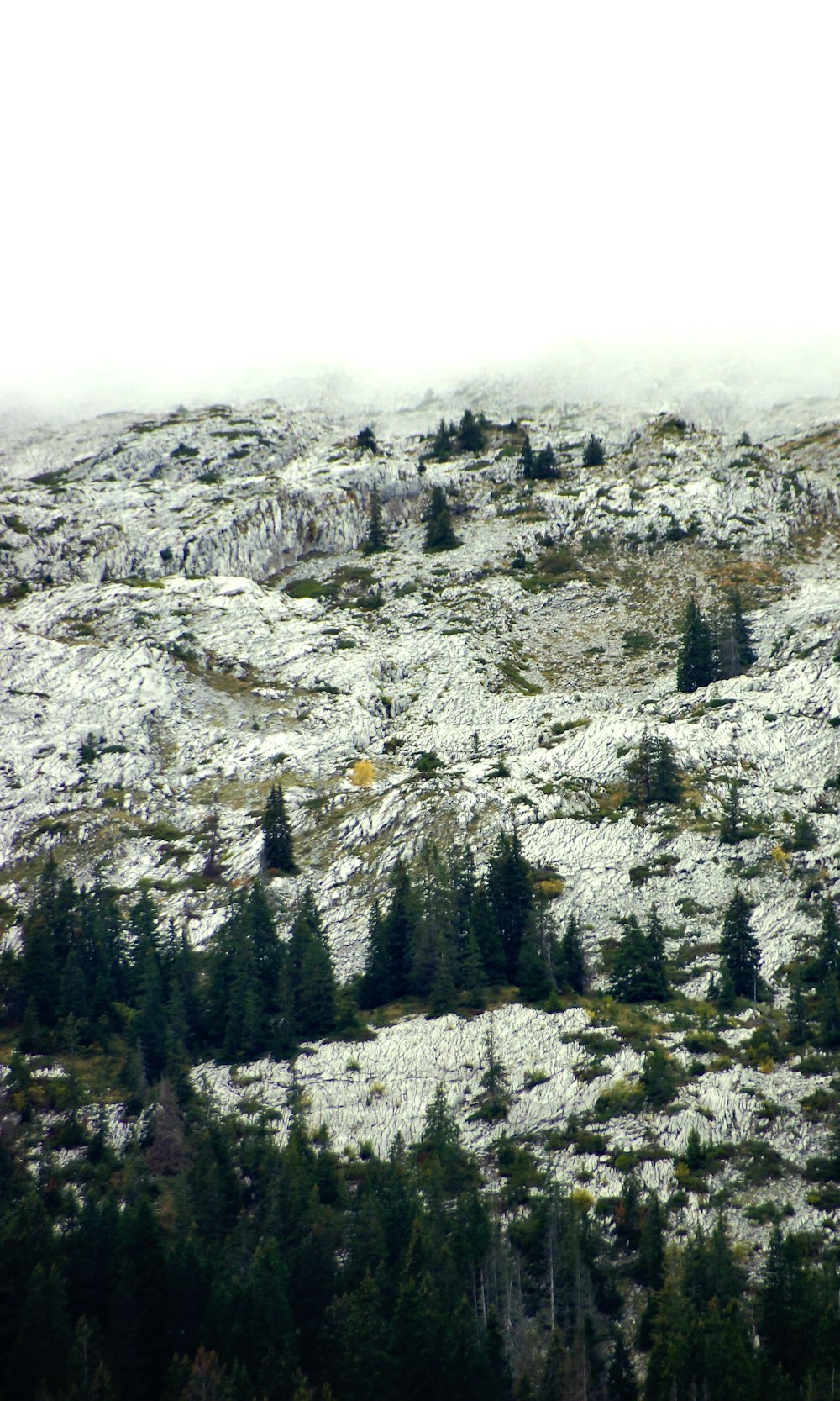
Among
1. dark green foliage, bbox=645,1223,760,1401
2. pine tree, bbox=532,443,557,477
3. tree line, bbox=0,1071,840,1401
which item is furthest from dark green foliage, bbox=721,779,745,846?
pine tree, bbox=532,443,557,477

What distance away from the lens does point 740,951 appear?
90625mm

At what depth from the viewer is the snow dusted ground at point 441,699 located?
90.4 meters

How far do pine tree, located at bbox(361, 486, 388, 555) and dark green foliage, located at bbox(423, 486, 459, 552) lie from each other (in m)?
7.52

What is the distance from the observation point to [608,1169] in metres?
73.2

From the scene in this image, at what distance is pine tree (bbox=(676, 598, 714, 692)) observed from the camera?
428ft

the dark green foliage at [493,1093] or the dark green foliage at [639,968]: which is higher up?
the dark green foliage at [639,968]

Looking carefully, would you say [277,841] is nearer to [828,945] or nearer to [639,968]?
[639,968]

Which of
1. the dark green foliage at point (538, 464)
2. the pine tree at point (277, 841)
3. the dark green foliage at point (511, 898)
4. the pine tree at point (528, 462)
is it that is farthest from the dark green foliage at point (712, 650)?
the pine tree at point (528, 462)

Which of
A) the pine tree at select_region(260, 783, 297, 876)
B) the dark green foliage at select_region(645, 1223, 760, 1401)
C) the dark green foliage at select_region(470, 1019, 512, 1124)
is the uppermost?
the pine tree at select_region(260, 783, 297, 876)

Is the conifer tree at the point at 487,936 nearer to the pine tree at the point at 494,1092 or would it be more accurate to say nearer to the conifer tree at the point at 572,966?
the conifer tree at the point at 572,966

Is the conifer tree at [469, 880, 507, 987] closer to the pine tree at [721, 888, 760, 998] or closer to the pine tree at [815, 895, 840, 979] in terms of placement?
the pine tree at [721, 888, 760, 998]

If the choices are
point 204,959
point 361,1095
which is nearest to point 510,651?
point 204,959

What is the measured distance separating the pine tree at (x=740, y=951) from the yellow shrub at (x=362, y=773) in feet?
147

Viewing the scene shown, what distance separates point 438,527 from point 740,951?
99.7 metres
